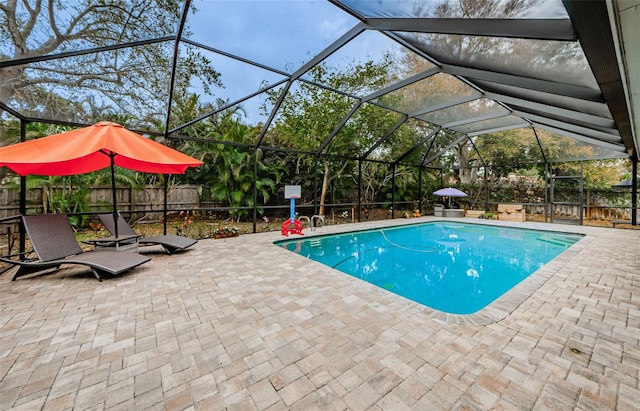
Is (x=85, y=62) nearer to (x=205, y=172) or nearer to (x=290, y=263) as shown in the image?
(x=290, y=263)

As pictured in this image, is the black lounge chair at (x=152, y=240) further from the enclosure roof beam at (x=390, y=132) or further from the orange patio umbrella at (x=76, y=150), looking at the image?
the enclosure roof beam at (x=390, y=132)

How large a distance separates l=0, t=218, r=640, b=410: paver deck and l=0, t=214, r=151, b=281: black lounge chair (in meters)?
0.26

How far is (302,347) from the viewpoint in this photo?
2426 millimetres

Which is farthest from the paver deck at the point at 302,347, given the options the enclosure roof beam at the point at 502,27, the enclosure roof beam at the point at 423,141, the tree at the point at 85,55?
the enclosure roof beam at the point at 423,141

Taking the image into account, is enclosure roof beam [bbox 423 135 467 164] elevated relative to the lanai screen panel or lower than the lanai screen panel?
lower

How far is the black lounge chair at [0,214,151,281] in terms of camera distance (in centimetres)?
404

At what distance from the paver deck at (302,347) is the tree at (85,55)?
3.38 metres

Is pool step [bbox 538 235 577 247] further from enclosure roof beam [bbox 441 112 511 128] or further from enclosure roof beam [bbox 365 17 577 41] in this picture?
enclosure roof beam [bbox 365 17 577 41]

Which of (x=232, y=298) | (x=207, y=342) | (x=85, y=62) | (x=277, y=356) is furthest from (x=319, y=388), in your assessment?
(x=85, y=62)

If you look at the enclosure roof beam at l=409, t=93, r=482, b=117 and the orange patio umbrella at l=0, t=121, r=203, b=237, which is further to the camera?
the enclosure roof beam at l=409, t=93, r=482, b=117

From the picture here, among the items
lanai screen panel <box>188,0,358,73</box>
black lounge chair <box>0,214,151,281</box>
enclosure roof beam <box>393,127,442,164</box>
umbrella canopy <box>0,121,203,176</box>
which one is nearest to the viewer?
umbrella canopy <box>0,121,203,176</box>

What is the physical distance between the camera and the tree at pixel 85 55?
4.09m

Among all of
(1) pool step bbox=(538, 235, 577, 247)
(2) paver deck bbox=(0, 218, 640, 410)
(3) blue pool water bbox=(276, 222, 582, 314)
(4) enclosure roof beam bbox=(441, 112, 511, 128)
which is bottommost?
(3) blue pool water bbox=(276, 222, 582, 314)

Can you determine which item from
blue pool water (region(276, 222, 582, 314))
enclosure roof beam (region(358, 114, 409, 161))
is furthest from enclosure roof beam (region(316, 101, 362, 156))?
blue pool water (region(276, 222, 582, 314))
